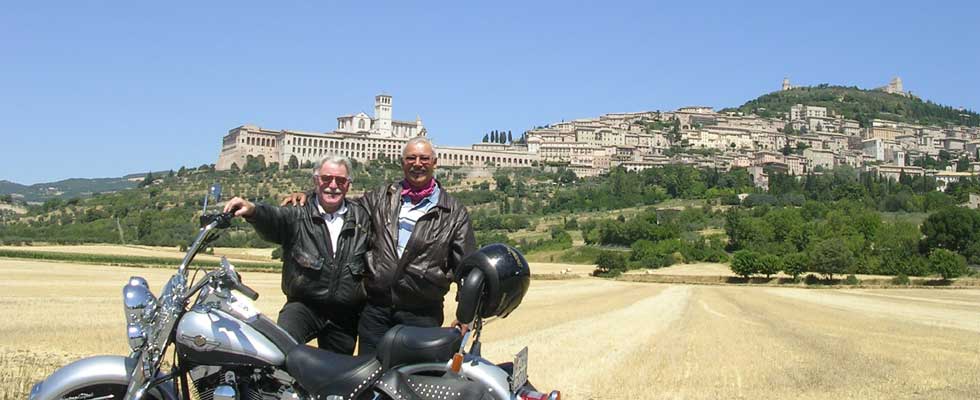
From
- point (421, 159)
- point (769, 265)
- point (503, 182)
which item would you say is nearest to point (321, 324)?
point (421, 159)

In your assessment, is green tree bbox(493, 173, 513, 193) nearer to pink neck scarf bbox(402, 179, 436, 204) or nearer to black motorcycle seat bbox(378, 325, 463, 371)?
pink neck scarf bbox(402, 179, 436, 204)

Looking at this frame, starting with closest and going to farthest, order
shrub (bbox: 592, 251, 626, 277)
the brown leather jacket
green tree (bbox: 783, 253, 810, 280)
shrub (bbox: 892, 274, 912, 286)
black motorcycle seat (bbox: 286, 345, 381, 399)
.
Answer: black motorcycle seat (bbox: 286, 345, 381, 399), the brown leather jacket, shrub (bbox: 892, 274, 912, 286), green tree (bbox: 783, 253, 810, 280), shrub (bbox: 592, 251, 626, 277)

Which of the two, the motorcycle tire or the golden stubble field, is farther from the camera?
the golden stubble field

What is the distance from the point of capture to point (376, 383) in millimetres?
5039

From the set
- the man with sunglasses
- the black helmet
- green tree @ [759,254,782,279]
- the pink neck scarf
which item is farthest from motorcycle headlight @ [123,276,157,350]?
green tree @ [759,254,782,279]

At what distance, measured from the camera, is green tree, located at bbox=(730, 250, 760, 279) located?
227 feet

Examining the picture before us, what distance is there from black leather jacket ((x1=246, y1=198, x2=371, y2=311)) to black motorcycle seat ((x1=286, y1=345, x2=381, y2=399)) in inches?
41.4

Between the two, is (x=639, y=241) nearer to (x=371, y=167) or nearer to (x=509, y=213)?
(x=509, y=213)

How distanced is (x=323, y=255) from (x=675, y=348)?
36.9ft

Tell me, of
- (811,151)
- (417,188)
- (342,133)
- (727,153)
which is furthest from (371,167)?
(417,188)

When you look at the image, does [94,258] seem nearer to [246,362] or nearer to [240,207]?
[240,207]

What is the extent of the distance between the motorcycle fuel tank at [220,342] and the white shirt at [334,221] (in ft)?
3.87

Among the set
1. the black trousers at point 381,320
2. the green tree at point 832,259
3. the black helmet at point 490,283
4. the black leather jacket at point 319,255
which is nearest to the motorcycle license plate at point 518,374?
the black helmet at point 490,283

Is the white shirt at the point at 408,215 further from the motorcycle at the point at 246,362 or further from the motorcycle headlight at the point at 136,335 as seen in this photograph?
the motorcycle headlight at the point at 136,335
